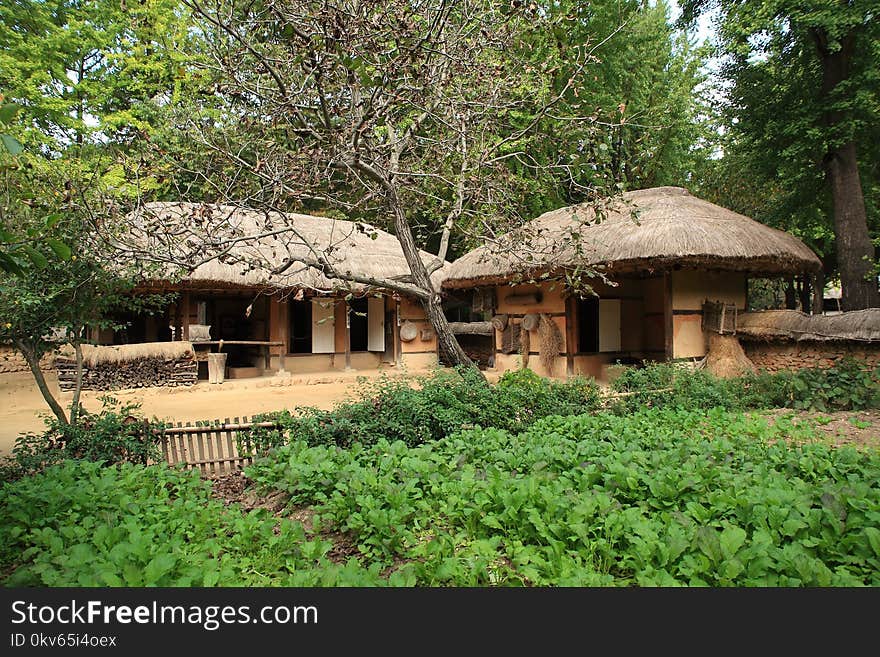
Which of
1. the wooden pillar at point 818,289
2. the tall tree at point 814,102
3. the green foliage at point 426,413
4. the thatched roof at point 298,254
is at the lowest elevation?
the green foliage at point 426,413

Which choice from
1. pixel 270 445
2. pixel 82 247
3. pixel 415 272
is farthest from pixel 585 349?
pixel 82 247

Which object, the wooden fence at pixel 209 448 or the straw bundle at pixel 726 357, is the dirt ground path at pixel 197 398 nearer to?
the wooden fence at pixel 209 448

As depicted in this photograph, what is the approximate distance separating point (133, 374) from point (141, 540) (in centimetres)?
953

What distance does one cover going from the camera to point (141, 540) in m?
2.65

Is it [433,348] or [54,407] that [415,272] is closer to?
[54,407]

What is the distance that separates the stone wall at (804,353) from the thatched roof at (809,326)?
16 centimetres

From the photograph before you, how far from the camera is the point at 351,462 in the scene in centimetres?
407

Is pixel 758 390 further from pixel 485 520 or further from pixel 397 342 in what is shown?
pixel 397 342

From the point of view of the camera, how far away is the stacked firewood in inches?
409

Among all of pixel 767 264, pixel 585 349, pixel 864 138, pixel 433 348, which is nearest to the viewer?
pixel 767 264

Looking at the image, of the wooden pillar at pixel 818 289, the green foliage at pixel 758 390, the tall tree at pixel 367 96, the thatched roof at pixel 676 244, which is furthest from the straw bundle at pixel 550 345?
the wooden pillar at pixel 818 289

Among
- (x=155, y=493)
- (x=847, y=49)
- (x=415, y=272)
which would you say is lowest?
(x=155, y=493)

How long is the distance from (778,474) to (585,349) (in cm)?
864

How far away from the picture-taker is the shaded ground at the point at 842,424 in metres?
5.12
